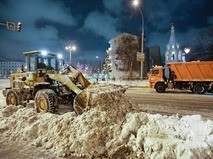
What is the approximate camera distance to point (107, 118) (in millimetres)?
4523

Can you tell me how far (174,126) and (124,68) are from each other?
4089 centimetres

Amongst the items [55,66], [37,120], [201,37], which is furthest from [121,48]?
[37,120]

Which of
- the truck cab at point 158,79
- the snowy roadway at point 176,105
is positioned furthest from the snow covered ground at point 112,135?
the truck cab at point 158,79

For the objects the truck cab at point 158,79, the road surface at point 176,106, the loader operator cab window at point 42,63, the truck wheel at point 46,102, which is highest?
the loader operator cab window at point 42,63

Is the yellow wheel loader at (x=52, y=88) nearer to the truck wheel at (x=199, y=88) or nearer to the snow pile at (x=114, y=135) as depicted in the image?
the snow pile at (x=114, y=135)

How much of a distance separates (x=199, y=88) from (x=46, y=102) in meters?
13.3

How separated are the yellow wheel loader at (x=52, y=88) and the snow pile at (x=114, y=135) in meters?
0.70

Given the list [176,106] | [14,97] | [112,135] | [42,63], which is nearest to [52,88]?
[42,63]

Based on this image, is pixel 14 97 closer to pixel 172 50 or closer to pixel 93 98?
pixel 93 98

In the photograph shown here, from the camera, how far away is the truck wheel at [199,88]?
47.4 feet

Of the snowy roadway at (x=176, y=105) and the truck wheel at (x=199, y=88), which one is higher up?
the truck wheel at (x=199, y=88)

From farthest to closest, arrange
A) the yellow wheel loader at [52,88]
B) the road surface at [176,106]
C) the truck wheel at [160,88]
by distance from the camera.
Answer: the truck wheel at [160,88], the road surface at [176,106], the yellow wheel loader at [52,88]

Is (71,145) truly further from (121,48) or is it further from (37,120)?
(121,48)

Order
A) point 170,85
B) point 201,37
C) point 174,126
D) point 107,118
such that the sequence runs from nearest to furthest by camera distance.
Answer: point 174,126 < point 107,118 < point 170,85 < point 201,37
